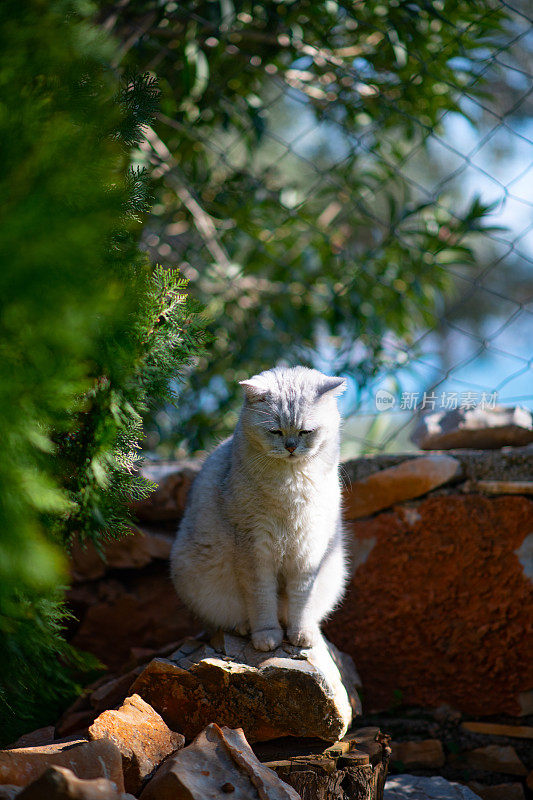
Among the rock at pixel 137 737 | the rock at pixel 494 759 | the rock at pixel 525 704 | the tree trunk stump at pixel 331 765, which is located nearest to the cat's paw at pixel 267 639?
the tree trunk stump at pixel 331 765

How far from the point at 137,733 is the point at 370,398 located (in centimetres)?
183

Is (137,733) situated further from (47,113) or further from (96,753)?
(47,113)

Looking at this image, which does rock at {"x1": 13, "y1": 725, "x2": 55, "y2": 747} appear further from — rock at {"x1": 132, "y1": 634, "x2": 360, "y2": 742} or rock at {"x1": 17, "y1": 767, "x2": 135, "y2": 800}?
rock at {"x1": 17, "y1": 767, "x2": 135, "y2": 800}

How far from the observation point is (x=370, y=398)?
295 cm

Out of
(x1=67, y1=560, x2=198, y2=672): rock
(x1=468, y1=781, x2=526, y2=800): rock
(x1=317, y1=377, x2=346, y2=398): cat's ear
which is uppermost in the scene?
(x1=317, y1=377, x2=346, y2=398): cat's ear

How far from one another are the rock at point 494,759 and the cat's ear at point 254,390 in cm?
147

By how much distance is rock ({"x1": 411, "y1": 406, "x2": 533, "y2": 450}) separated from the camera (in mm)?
2582

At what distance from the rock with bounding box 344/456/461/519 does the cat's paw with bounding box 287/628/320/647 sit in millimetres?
679

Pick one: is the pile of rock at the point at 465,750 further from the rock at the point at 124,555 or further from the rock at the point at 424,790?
the rock at the point at 124,555

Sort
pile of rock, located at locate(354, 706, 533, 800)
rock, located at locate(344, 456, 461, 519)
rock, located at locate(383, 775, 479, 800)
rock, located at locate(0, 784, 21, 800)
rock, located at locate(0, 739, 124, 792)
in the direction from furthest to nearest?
rock, located at locate(344, 456, 461, 519) → pile of rock, located at locate(354, 706, 533, 800) → rock, located at locate(383, 775, 479, 800) → rock, located at locate(0, 739, 124, 792) → rock, located at locate(0, 784, 21, 800)

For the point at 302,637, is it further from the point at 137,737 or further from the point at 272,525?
the point at 137,737

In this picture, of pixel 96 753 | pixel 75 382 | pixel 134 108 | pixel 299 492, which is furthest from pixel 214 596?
pixel 134 108

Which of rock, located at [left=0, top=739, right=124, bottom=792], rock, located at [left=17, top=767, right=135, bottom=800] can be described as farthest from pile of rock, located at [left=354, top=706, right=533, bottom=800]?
rock, located at [left=17, top=767, right=135, bottom=800]

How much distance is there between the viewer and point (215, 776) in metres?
1.37
